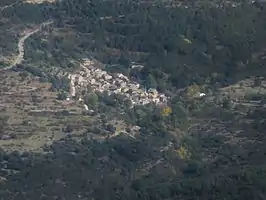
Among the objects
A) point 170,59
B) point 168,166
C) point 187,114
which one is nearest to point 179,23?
point 170,59

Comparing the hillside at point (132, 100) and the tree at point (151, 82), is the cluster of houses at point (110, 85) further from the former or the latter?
the tree at point (151, 82)

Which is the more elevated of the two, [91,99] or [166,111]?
[166,111]

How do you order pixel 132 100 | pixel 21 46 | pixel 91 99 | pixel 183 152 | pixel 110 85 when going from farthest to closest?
pixel 21 46 < pixel 110 85 < pixel 91 99 < pixel 132 100 < pixel 183 152

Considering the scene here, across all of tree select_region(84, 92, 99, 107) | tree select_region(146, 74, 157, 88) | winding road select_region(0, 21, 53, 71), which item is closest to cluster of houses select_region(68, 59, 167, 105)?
tree select_region(146, 74, 157, 88)

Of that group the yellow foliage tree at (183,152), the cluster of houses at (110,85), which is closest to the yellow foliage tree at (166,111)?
the cluster of houses at (110,85)

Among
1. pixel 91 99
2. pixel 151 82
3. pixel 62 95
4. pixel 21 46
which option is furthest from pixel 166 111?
pixel 21 46

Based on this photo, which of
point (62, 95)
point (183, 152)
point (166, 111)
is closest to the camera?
point (183, 152)

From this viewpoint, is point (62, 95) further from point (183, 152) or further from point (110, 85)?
point (183, 152)
